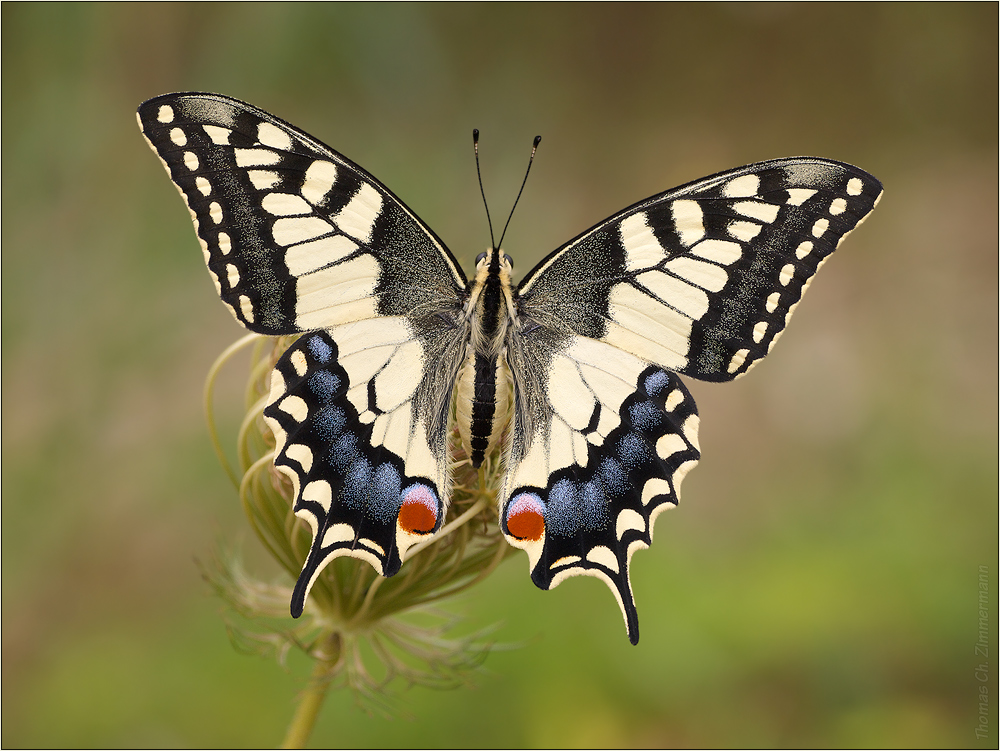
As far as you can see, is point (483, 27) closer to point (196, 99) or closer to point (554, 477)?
point (196, 99)

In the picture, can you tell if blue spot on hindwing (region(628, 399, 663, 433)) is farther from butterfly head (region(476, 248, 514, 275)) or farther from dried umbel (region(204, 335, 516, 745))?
butterfly head (region(476, 248, 514, 275))

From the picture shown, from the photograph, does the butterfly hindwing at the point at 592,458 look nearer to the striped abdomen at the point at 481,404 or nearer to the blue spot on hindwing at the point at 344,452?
the striped abdomen at the point at 481,404

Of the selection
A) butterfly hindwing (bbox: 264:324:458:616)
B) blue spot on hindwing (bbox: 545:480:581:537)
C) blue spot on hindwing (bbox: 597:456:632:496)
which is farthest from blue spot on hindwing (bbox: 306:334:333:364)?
blue spot on hindwing (bbox: 597:456:632:496)

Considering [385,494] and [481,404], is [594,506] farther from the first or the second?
[385,494]

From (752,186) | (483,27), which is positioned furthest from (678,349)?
(483,27)

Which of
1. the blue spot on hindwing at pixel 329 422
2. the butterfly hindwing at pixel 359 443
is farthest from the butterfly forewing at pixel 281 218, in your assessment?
the blue spot on hindwing at pixel 329 422

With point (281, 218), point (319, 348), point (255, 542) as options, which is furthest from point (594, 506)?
point (255, 542)
